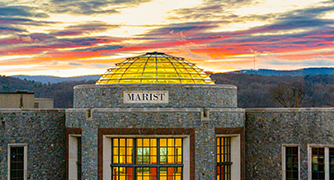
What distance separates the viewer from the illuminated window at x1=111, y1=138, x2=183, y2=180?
86.2ft

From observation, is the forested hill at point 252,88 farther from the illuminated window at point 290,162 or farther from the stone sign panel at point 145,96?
the stone sign panel at point 145,96

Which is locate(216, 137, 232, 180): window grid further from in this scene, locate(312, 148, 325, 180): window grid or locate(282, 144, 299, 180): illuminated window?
locate(312, 148, 325, 180): window grid

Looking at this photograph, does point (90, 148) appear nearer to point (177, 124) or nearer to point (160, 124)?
point (160, 124)

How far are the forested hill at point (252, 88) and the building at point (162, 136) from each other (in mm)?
72093

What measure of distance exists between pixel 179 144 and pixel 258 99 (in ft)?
298

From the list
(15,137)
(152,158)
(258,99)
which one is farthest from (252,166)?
(258,99)

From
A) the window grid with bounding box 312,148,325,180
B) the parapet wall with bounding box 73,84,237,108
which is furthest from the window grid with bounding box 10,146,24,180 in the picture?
the window grid with bounding box 312,148,325,180

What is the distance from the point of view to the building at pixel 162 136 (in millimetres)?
26094

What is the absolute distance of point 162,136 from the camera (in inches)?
1021

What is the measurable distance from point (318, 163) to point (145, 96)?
10.6 metres

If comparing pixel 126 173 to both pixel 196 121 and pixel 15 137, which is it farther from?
pixel 15 137

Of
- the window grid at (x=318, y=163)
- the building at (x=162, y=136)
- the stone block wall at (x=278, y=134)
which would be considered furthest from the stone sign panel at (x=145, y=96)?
the window grid at (x=318, y=163)

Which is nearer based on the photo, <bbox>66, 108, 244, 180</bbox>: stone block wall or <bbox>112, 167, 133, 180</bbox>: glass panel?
<bbox>66, 108, 244, 180</bbox>: stone block wall

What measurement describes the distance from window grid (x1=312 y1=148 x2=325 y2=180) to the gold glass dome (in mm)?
7957
